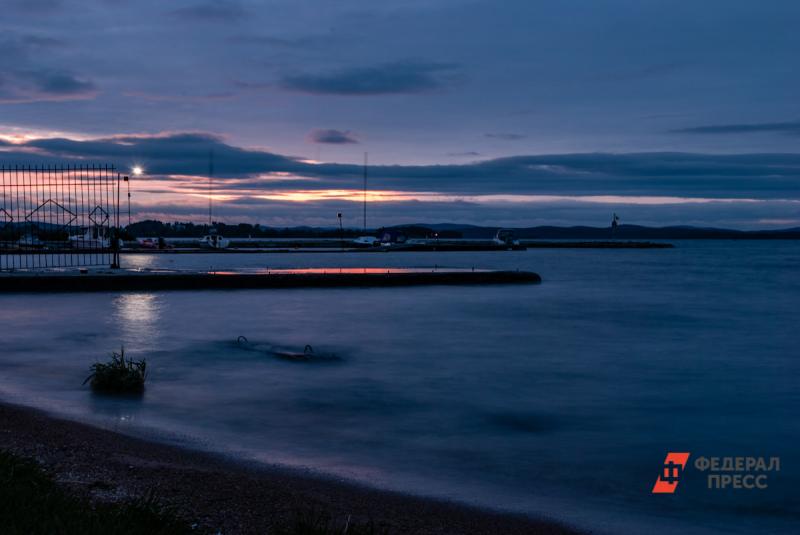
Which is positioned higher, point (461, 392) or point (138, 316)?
point (138, 316)

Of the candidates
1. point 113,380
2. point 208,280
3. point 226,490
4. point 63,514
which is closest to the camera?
point 63,514

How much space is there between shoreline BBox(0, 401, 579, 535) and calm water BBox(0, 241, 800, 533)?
2.82 ft

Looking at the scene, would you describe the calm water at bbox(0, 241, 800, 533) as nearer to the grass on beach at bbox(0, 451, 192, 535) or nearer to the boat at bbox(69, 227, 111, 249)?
the grass on beach at bbox(0, 451, 192, 535)

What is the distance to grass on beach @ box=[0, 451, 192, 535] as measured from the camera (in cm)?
586

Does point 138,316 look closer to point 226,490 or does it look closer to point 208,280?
point 208,280

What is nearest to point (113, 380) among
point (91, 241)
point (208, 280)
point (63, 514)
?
point (63, 514)

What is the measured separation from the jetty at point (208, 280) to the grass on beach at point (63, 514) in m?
32.5

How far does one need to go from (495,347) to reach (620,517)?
16218 mm

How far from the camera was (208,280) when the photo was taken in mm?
40188

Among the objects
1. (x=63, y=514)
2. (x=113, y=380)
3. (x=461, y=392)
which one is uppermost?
(x=63, y=514)

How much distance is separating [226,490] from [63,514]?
7.73 feet

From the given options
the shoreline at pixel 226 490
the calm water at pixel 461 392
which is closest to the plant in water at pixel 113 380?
the calm water at pixel 461 392

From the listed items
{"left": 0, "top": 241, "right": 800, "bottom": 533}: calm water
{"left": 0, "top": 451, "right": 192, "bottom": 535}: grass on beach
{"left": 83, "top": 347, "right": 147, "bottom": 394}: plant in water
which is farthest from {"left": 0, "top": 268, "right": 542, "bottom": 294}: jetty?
{"left": 0, "top": 451, "right": 192, "bottom": 535}: grass on beach

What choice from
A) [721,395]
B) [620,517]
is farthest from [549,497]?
[721,395]
